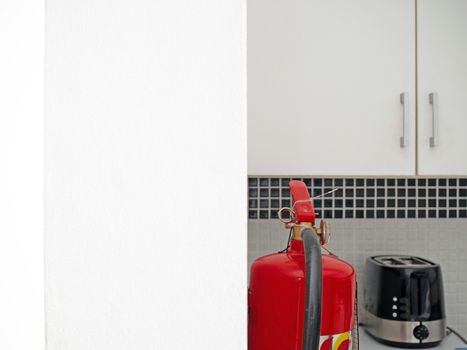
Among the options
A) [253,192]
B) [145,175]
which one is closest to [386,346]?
[253,192]

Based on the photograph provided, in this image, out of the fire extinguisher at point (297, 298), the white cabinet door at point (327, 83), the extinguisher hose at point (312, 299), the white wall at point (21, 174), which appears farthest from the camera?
the white cabinet door at point (327, 83)

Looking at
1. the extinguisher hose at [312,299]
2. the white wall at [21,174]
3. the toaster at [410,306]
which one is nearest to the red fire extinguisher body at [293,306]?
the extinguisher hose at [312,299]

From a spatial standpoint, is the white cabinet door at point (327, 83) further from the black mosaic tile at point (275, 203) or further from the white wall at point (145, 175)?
the white wall at point (145, 175)

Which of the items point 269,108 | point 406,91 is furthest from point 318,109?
point 406,91

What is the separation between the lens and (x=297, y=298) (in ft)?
2.49

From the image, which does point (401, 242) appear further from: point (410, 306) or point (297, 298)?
point (297, 298)

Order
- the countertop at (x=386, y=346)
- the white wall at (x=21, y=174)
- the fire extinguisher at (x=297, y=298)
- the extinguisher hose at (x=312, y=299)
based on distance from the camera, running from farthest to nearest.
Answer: the countertop at (x=386, y=346), the fire extinguisher at (x=297, y=298), the extinguisher hose at (x=312, y=299), the white wall at (x=21, y=174)

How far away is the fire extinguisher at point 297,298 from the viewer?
76 centimetres

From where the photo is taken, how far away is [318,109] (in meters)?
1.24

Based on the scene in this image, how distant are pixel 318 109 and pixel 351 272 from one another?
0.57 metres

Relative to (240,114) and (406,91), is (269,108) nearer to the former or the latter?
(406,91)

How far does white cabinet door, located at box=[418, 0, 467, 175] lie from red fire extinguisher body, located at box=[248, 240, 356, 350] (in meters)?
0.62

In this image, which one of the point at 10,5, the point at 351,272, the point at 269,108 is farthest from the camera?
the point at 269,108

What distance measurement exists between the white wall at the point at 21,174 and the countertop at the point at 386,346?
3.71 ft
